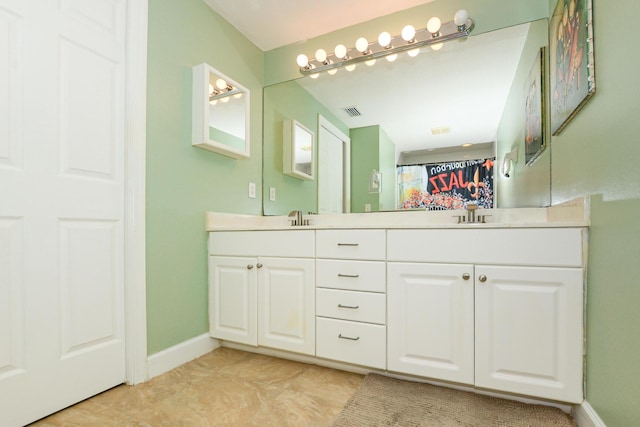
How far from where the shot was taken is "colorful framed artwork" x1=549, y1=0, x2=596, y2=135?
3.70ft

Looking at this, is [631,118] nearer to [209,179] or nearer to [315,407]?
[315,407]

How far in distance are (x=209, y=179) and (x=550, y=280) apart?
1.87 m

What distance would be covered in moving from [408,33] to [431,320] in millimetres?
1699

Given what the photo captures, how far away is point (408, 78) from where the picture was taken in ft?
6.81

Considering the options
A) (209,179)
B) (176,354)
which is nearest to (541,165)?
(209,179)

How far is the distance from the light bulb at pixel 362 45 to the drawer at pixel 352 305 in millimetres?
1602

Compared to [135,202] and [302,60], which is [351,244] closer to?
[135,202]

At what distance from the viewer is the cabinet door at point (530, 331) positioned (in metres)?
1.26

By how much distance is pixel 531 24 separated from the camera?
1.77m

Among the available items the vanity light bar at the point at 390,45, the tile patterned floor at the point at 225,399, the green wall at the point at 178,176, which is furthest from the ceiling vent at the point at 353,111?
the tile patterned floor at the point at 225,399

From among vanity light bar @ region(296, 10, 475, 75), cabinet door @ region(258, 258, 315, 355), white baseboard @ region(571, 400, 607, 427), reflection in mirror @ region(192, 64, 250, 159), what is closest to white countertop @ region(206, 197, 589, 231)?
cabinet door @ region(258, 258, 315, 355)

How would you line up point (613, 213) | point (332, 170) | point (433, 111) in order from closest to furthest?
point (613, 213) → point (433, 111) → point (332, 170)

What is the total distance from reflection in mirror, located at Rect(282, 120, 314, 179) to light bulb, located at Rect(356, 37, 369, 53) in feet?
2.11

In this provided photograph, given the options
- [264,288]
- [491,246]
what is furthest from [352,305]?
[491,246]
